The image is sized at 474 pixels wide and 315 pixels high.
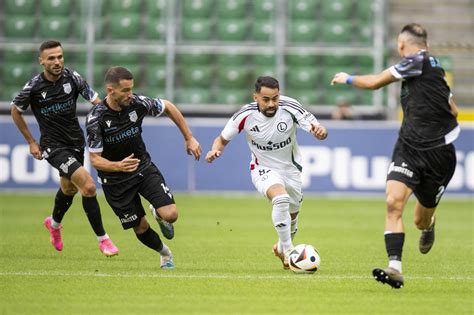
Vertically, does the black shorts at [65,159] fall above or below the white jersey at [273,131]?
below

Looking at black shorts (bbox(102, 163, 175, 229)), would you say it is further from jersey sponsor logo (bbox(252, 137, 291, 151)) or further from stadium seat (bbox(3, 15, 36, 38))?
stadium seat (bbox(3, 15, 36, 38))

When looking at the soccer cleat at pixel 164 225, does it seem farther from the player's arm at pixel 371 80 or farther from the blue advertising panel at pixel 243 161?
the blue advertising panel at pixel 243 161

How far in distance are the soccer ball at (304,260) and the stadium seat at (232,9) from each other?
55.5 ft

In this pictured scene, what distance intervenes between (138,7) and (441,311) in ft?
65.5

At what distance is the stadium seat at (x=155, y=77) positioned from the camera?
26.6 m

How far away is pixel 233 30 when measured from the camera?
1073 inches

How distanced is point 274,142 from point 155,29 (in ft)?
51.7

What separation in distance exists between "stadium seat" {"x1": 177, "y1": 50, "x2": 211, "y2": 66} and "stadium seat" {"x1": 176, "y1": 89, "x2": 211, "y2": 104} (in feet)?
2.22

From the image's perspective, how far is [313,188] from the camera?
23359 millimetres

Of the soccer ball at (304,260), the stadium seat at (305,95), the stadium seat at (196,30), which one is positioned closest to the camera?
the soccer ball at (304,260)

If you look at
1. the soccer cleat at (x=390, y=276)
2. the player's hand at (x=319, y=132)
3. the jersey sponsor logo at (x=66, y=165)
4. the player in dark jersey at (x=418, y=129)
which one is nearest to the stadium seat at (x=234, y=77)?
the jersey sponsor logo at (x=66, y=165)

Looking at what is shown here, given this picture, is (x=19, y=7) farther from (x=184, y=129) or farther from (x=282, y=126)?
(x=282, y=126)

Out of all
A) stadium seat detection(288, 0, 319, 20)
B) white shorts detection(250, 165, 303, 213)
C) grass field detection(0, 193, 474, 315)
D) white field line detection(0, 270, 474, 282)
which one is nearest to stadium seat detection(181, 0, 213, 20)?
stadium seat detection(288, 0, 319, 20)

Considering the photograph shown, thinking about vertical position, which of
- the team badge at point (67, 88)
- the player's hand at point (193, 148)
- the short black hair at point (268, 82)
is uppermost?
the short black hair at point (268, 82)
